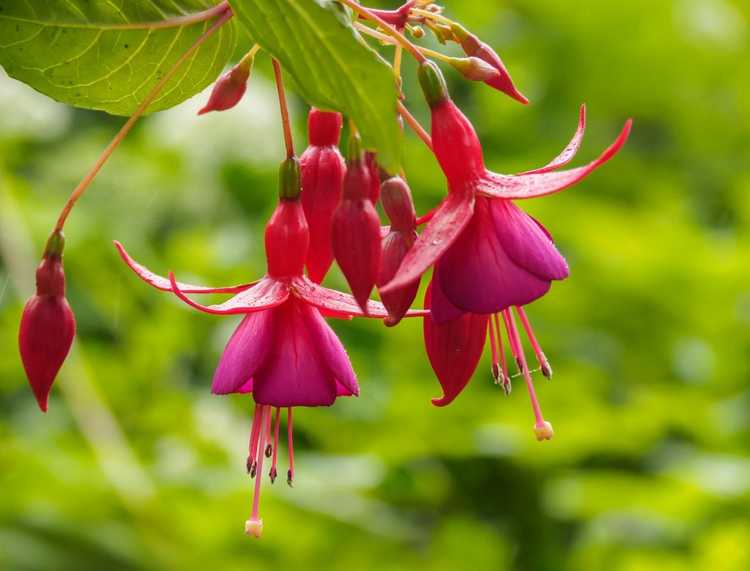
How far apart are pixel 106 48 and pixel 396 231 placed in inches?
9.6

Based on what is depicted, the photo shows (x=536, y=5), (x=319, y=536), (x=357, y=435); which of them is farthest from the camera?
(x=536, y=5)

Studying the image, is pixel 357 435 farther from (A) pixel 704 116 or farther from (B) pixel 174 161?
(A) pixel 704 116

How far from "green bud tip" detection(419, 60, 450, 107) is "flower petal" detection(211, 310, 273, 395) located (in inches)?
6.9

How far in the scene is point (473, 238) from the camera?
71cm

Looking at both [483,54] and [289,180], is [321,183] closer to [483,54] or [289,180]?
[289,180]

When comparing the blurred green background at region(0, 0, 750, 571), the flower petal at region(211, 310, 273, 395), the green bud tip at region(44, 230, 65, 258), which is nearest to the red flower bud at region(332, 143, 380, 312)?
the flower petal at region(211, 310, 273, 395)

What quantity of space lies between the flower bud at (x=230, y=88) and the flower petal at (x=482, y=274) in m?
0.18

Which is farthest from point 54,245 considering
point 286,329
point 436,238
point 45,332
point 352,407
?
point 352,407

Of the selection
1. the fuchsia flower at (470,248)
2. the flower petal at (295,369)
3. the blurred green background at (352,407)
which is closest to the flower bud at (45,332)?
the flower petal at (295,369)

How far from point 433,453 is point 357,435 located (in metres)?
0.14

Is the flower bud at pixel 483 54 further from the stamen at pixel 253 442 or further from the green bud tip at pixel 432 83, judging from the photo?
the stamen at pixel 253 442

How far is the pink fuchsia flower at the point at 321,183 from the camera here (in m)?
0.80

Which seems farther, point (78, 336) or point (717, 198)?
point (717, 198)

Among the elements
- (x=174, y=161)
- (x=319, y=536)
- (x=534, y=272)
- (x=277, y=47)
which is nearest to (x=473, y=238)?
(x=534, y=272)
